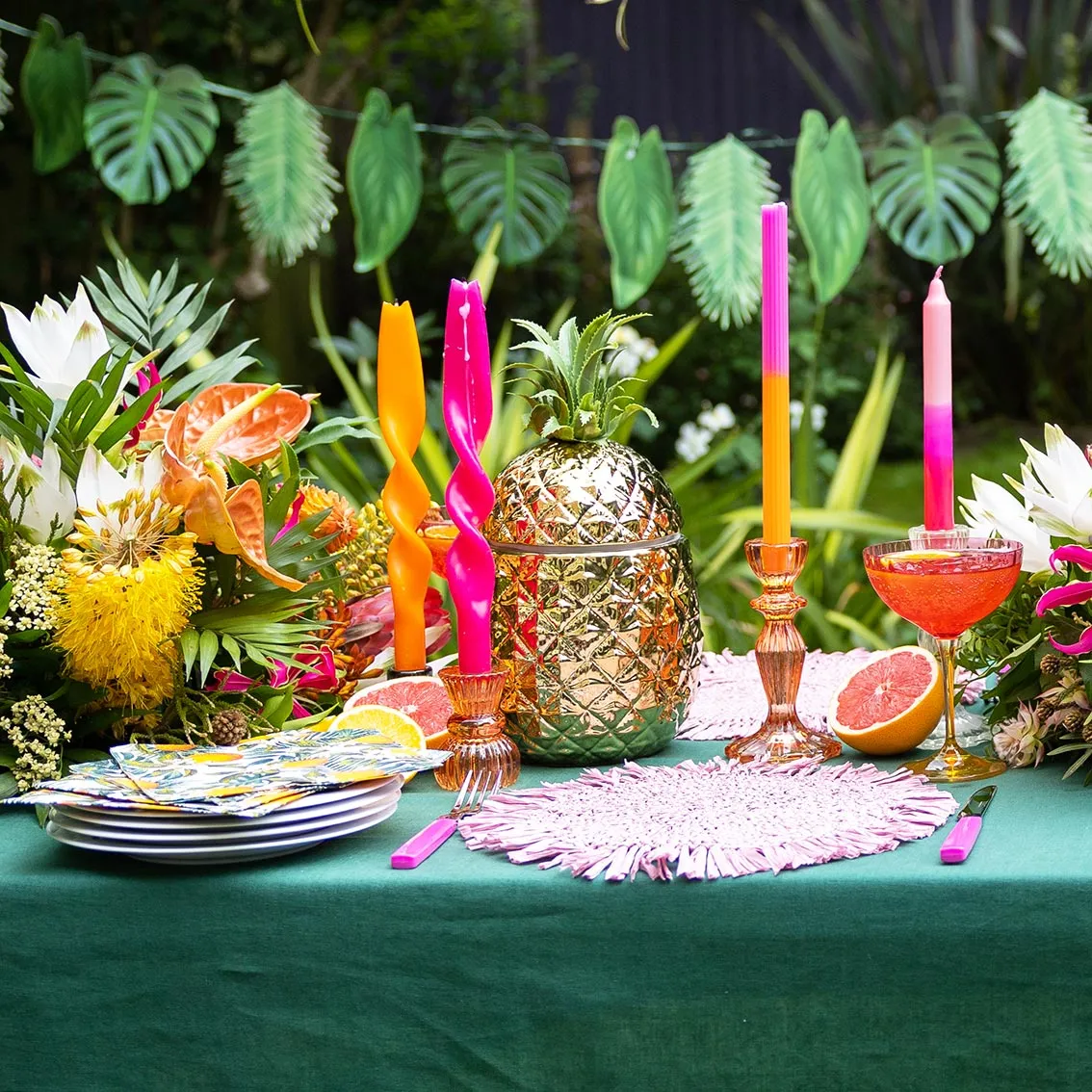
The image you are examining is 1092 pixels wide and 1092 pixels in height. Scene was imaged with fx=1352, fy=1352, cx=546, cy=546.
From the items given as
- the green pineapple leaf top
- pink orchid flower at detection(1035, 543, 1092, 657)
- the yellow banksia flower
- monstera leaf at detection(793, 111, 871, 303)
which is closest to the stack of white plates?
the yellow banksia flower

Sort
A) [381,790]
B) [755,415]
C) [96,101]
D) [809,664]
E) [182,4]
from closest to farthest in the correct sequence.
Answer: [381,790] → [809,664] → [96,101] → [182,4] → [755,415]

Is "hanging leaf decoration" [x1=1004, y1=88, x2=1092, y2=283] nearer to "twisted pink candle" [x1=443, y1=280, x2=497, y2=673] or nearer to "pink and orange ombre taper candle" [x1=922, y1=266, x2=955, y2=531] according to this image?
"pink and orange ombre taper candle" [x1=922, y1=266, x2=955, y2=531]

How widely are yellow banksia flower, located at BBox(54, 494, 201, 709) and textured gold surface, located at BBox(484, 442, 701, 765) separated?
23 centimetres

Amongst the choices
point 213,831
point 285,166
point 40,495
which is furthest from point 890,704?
point 285,166

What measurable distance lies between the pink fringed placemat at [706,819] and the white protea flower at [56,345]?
414mm

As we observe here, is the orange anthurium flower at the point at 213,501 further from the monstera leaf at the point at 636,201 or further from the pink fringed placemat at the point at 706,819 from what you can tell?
the monstera leaf at the point at 636,201

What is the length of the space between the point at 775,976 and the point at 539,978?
127mm

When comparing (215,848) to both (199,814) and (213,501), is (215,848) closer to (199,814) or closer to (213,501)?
(199,814)

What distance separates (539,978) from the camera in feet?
2.41

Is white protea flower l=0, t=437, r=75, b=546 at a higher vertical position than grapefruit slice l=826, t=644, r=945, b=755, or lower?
higher

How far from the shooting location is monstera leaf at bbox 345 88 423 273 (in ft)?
7.22

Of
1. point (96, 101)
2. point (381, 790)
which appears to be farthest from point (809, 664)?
point (96, 101)

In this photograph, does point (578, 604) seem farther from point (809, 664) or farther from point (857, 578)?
point (857, 578)

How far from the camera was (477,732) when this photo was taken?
0.91 m
